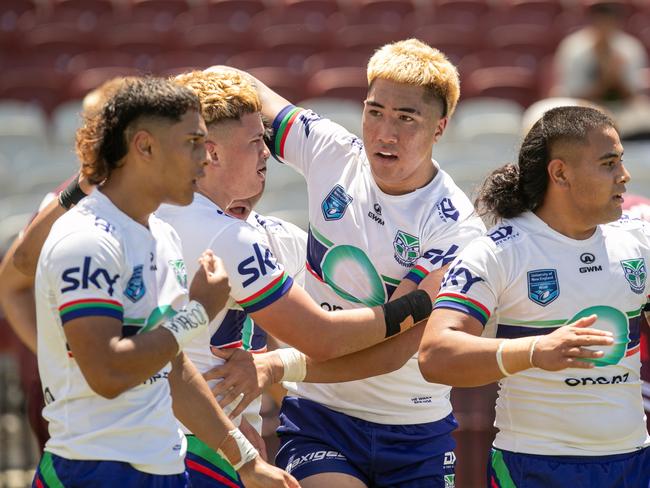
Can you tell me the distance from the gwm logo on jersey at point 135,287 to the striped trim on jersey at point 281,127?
61.8 inches

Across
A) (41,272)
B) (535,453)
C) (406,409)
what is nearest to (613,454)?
(535,453)

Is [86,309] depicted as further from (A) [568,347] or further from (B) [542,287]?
(B) [542,287]

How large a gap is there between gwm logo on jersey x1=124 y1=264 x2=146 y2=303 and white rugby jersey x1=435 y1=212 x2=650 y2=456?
3.61ft

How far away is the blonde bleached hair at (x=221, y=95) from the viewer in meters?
4.10

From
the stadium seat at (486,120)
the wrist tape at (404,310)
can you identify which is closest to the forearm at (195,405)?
the wrist tape at (404,310)

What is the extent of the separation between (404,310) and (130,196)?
4.02 ft

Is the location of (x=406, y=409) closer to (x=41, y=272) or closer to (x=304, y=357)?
(x=304, y=357)

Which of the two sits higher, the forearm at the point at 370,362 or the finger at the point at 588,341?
the finger at the point at 588,341

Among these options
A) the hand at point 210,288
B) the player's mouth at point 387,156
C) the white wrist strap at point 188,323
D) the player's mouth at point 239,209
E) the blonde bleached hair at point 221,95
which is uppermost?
the blonde bleached hair at point 221,95

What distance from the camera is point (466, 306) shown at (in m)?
3.80

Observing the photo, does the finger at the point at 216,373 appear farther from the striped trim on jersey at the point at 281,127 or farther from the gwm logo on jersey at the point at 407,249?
the striped trim on jersey at the point at 281,127

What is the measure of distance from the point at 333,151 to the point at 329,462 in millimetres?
1271

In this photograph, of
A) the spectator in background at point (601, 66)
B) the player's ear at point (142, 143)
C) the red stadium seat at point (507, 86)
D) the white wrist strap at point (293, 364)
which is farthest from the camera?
the red stadium seat at point (507, 86)

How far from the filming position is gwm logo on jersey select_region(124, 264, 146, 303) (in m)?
3.25
